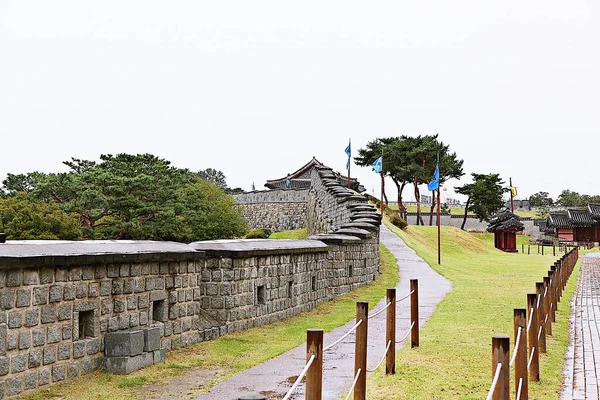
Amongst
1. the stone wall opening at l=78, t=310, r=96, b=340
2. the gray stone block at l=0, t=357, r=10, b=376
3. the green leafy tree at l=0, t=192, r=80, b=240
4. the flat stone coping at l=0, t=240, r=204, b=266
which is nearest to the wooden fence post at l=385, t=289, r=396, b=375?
the flat stone coping at l=0, t=240, r=204, b=266

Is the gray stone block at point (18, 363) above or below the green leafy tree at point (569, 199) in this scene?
below

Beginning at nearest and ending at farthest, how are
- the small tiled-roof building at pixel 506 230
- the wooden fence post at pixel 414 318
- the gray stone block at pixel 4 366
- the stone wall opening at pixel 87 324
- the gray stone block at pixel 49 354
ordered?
the gray stone block at pixel 4 366
the gray stone block at pixel 49 354
the stone wall opening at pixel 87 324
the wooden fence post at pixel 414 318
the small tiled-roof building at pixel 506 230

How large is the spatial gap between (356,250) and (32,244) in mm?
13233

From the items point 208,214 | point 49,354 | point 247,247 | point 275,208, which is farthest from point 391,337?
point 208,214

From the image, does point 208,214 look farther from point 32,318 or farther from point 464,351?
point 32,318

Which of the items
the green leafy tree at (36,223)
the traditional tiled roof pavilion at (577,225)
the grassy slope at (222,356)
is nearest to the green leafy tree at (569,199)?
the traditional tiled roof pavilion at (577,225)

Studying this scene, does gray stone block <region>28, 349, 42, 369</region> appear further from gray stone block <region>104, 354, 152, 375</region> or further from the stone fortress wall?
gray stone block <region>104, 354, 152, 375</region>

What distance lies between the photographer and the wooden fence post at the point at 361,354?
7379mm

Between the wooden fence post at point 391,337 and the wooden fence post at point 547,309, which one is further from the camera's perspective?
the wooden fence post at point 547,309

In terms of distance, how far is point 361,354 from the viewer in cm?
751

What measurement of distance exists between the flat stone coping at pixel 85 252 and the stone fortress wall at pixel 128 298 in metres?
0.02

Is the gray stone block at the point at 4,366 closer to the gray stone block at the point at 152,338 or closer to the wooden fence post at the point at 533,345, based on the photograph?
the gray stone block at the point at 152,338

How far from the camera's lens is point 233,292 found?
42.7ft

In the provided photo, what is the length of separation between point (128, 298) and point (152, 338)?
0.60m
